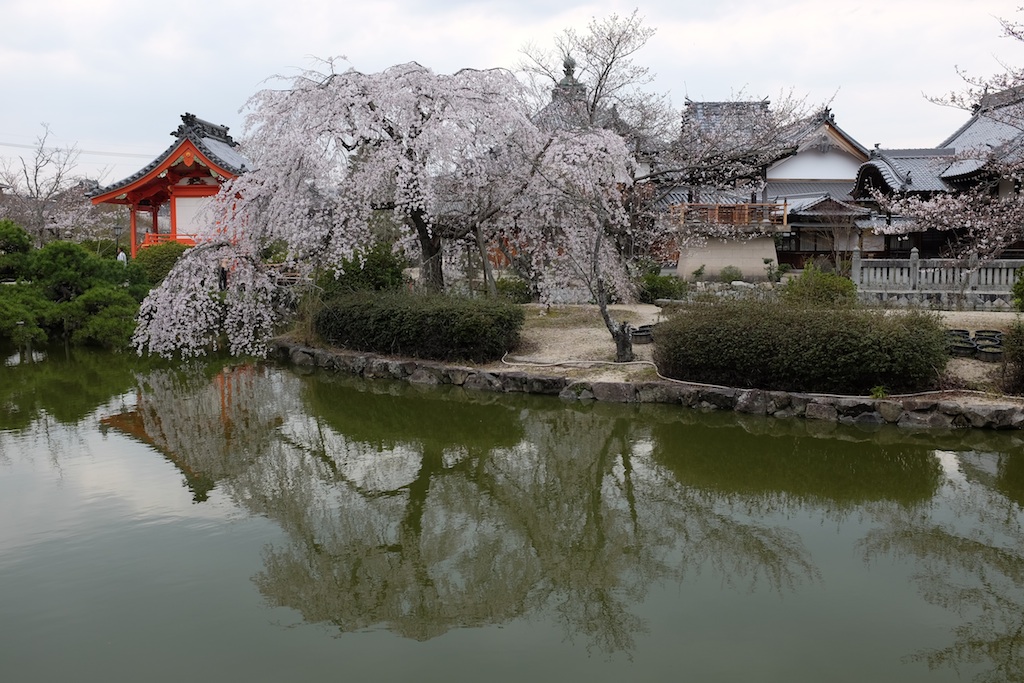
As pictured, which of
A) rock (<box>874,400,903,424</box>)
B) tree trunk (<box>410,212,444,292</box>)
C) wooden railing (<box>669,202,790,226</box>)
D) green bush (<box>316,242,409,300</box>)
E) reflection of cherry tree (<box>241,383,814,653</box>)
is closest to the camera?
reflection of cherry tree (<box>241,383,814,653</box>)

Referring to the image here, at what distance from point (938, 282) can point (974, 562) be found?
37.2 ft

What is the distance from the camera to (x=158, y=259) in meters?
17.2

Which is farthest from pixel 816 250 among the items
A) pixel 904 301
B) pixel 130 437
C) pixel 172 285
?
pixel 130 437

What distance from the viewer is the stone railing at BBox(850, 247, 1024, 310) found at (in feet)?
45.3

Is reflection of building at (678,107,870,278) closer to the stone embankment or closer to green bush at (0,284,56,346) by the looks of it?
the stone embankment

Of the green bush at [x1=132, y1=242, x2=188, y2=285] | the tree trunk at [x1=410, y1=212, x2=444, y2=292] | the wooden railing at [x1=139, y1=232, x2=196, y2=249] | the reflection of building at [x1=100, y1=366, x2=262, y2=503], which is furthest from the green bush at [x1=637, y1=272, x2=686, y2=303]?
the wooden railing at [x1=139, y1=232, x2=196, y2=249]

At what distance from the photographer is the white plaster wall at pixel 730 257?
22141 mm

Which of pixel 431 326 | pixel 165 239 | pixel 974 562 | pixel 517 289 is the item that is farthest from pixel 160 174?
pixel 974 562

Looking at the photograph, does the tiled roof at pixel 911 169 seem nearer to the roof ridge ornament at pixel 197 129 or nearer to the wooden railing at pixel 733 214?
the wooden railing at pixel 733 214

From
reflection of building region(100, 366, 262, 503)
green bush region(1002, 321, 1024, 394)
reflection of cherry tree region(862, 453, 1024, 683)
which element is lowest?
reflection of cherry tree region(862, 453, 1024, 683)

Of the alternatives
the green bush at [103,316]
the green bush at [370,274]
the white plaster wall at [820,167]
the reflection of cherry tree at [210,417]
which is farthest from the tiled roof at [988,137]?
the green bush at [103,316]

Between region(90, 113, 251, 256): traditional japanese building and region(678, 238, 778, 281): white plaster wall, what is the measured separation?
490 inches

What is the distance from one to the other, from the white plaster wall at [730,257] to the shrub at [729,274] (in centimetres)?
42

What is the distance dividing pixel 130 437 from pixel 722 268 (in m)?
17.4
